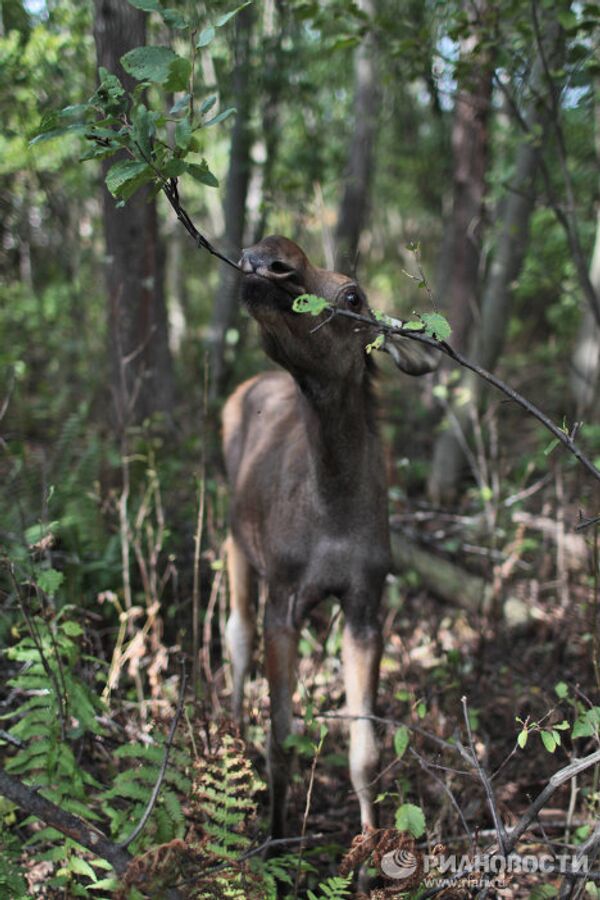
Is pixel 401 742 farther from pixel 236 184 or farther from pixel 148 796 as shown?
pixel 236 184

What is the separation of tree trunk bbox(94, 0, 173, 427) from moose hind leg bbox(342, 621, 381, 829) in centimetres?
263

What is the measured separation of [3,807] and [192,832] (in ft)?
2.74

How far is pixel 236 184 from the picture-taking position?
30.7 ft

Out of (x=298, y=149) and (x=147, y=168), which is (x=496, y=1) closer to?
(x=147, y=168)

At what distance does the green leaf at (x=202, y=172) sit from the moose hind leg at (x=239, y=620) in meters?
3.12

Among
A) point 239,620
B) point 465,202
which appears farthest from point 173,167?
point 465,202

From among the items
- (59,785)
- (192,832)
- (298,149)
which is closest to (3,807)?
(59,785)

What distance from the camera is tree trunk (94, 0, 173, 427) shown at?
5.56 m

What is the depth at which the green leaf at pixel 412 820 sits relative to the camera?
3.07m

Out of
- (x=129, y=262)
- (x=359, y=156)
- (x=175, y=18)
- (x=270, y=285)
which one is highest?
(x=359, y=156)

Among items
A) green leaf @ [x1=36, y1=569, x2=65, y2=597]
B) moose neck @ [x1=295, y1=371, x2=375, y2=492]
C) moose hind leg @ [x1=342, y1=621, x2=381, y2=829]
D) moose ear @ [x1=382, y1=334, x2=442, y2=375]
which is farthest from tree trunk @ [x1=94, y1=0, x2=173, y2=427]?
moose hind leg @ [x1=342, y1=621, x2=381, y2=829]

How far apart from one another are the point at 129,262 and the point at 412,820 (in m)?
4.73

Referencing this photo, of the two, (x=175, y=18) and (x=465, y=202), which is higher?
(x=465, y=202)

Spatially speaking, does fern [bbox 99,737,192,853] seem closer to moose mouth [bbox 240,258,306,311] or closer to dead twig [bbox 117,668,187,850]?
dead twig [bbox 117,668,187,850]
